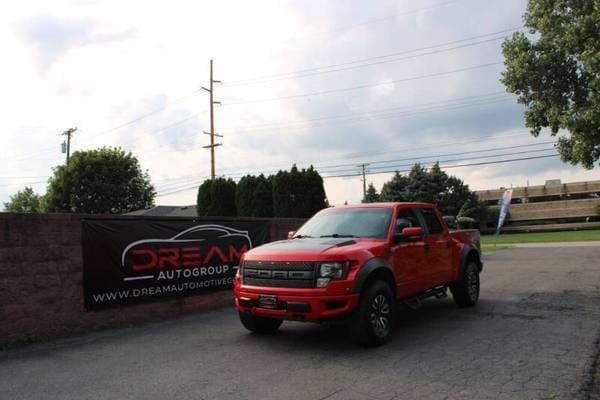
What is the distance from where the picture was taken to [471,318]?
7.84 m

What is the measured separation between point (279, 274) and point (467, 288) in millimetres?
4241

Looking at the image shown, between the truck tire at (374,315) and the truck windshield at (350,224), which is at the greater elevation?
the truck windshield at (350,224)

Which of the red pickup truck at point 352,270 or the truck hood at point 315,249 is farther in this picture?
the truck hood at point 315,249

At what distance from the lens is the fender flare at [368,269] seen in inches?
231

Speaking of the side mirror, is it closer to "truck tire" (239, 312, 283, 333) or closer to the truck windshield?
the truck windshield

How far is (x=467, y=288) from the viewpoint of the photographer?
8711 millimetres

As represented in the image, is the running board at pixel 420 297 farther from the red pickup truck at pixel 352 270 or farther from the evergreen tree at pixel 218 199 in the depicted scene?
the evergreen tree at pixel 218 199

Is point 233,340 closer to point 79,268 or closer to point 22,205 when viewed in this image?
point 79,268

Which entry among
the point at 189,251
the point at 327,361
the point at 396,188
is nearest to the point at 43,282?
the point at 189,251

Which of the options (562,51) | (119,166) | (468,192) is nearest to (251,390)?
(562,51)

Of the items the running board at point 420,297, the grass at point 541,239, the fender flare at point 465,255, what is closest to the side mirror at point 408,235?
the running board at point 420,297

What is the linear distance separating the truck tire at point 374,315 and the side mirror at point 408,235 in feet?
2.57

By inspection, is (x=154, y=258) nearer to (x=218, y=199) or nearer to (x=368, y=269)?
(x=368, y=269)

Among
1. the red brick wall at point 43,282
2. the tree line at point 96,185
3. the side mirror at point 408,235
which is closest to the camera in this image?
the side mirror at point 408,235
